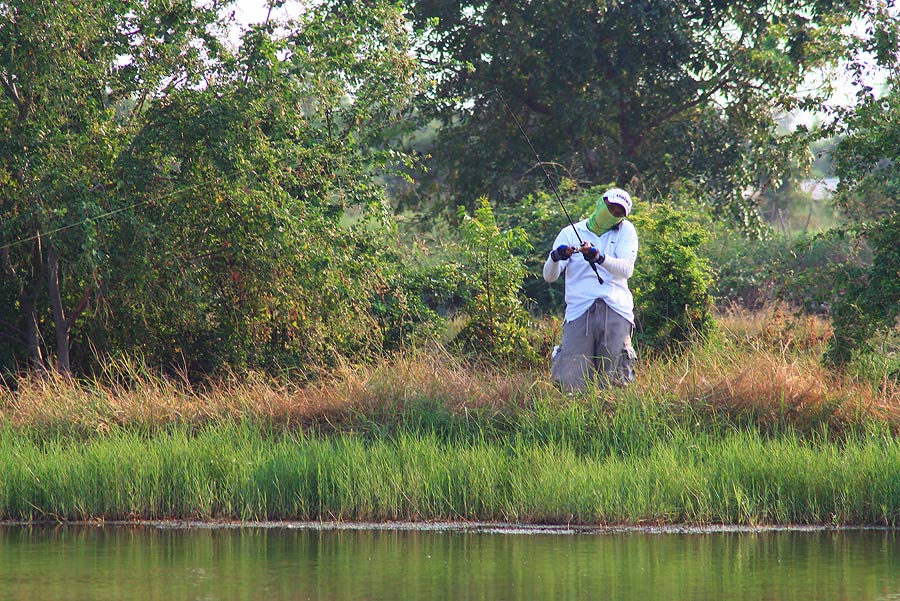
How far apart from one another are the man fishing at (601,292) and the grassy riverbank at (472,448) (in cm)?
25

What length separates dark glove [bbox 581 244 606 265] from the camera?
8.17m

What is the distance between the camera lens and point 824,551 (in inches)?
263

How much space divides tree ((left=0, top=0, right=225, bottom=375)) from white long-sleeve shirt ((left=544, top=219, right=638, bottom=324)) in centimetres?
362

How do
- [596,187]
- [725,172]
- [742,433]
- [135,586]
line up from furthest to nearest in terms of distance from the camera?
[725,172]
[596,187]
[742,433]
[135,586]

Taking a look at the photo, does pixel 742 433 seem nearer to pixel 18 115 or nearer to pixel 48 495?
pixel 48 495

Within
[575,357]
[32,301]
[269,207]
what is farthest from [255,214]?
[575,357]

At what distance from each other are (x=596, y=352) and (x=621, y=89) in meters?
9.71

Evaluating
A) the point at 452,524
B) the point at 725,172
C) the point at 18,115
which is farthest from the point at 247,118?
the point at 725,172

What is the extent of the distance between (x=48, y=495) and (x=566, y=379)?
11.6 feet

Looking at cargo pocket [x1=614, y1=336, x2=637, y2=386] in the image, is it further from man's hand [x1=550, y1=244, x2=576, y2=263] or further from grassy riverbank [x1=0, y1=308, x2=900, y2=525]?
man's hand [x1=550, y1=244, x2=576, y2=263]

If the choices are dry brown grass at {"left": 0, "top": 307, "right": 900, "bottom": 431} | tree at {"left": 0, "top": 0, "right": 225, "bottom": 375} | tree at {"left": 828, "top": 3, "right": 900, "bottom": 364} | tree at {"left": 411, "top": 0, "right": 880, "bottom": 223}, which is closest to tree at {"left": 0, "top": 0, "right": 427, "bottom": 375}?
tree at {"left": 0, "top": 0, "right": 225, "bottom": 375}

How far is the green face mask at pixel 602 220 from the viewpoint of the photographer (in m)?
8.52

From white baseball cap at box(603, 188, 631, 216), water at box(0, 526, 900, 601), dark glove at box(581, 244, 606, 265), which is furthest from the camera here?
white baseball cap at box(603, 188, 631, 216)

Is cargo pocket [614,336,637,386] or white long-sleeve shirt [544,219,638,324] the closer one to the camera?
white long-sleeve shirt [544,219,638,324]
